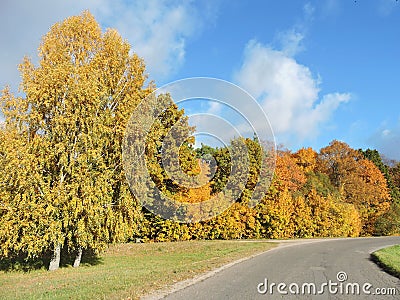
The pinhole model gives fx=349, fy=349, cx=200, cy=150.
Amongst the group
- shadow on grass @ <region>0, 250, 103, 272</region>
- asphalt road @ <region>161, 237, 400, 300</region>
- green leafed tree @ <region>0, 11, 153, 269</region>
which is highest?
green leafed tree @ <region>0, 11, 153, 269</region>

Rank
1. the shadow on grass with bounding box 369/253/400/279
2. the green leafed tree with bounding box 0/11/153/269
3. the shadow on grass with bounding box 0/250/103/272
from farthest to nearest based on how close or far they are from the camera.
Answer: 1. the shadow on grass with bounding box 0/250/103/272
2. the green leafed tree with bounding box 0/11/153/269
3. the shadow on grass with bounding box 369/253/400/279

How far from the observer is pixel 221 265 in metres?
13.0

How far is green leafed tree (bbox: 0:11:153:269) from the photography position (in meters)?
13.5

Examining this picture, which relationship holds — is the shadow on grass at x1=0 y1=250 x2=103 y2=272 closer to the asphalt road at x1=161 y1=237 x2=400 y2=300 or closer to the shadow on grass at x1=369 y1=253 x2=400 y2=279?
the asphalt road at x1=161 y1=237 x2=400 y2=300

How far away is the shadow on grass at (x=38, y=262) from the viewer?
630 inches

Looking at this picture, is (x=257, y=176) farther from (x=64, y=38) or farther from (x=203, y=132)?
(x=64, y=38)

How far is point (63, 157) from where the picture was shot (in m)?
14.3

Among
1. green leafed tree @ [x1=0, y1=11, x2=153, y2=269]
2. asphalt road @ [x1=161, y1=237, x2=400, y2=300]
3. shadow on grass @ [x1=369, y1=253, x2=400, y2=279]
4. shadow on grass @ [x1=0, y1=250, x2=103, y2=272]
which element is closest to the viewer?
asphalt road @ [x1=161, y1=237, x2=400, y2=300]

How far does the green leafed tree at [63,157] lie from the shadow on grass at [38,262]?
4.15 feet

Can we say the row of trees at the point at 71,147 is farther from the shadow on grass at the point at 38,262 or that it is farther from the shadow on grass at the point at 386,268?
the shadow on grass at the point at 386,268

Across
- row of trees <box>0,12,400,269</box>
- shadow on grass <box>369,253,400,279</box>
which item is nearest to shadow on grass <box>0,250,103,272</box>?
row of trees <box>0,12,400,269</box>

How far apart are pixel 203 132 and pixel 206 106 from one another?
5292 millimetres

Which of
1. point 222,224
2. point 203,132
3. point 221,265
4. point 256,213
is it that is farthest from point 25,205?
point 256,213

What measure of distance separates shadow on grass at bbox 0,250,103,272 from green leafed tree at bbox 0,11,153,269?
1.27 meters
